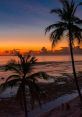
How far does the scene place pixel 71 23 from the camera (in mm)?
32656

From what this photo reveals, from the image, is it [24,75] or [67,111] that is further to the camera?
[67,111]

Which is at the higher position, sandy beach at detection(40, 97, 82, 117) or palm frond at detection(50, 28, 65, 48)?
palm frond at detection(50, 28, 65, 48)

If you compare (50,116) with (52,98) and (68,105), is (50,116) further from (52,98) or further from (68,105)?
(52,98)

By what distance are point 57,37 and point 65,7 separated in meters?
3.83

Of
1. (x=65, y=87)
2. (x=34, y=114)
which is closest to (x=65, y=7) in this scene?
(x=34, y=114)

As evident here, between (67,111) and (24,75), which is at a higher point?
(24,75)

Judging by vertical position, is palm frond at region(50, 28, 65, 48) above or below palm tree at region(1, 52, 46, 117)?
above

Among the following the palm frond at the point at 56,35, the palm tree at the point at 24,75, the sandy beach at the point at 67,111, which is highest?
the palm frond at the point at 56,35

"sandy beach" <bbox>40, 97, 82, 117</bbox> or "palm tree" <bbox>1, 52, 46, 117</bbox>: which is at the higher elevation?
"palm tree" <bbox>1, 52, 46, 117</bbox>

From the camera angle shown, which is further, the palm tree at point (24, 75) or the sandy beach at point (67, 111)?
the sandy beach at point (67, 111)

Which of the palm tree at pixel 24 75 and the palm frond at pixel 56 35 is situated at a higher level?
the palm frond at pixel 56 35

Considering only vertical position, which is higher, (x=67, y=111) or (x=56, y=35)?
(x=56, y=35)

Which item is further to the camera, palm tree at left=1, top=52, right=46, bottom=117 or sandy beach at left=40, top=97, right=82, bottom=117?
sandy beach at left=40, top=97, right=82, bottom=117

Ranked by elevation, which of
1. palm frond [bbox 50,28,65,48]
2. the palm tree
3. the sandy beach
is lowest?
the sandy beach
